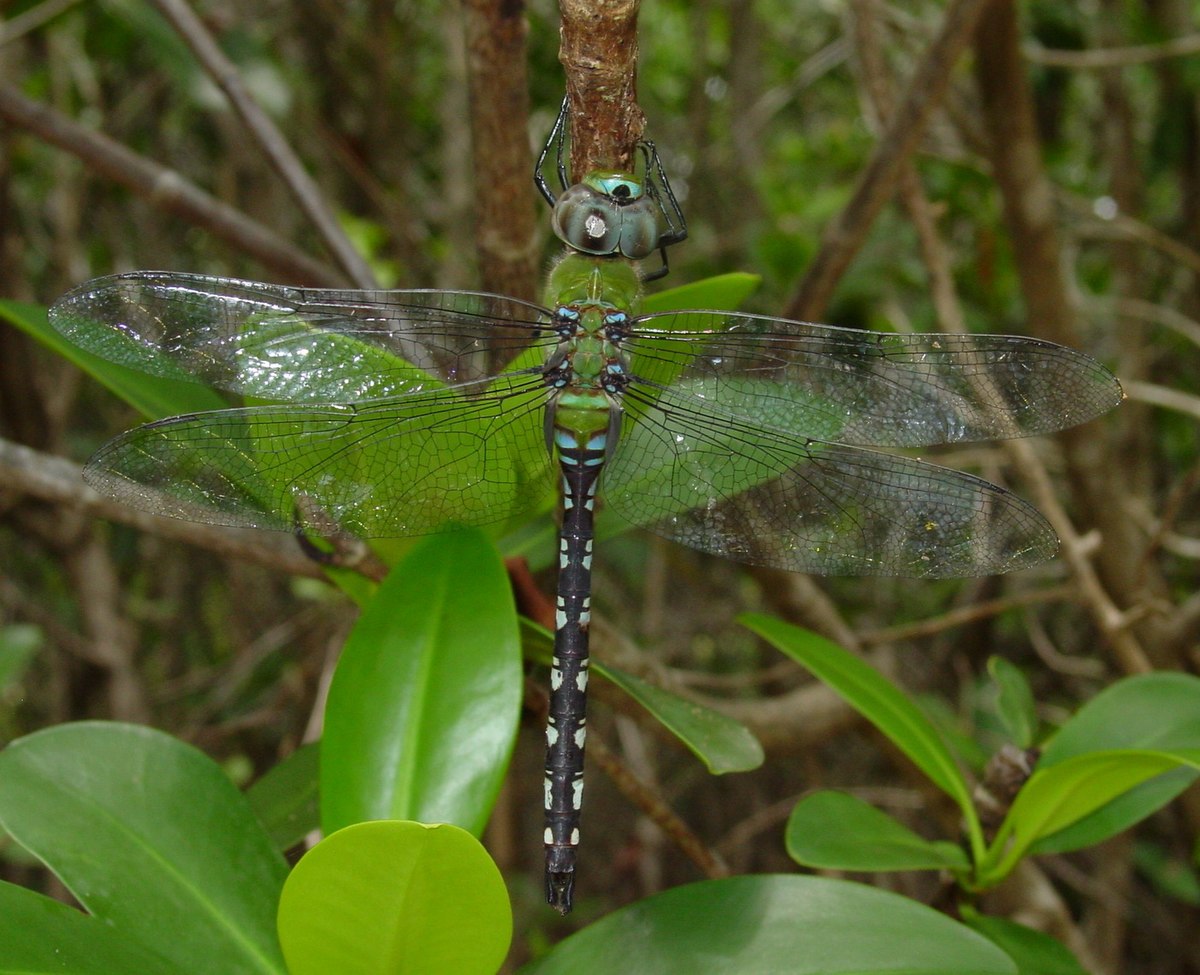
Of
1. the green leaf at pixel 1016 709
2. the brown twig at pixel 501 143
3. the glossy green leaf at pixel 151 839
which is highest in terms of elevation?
the brown twig at pixel 501 143

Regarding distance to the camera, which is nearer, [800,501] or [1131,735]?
[1131,735]

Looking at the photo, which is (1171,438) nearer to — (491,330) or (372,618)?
(491,330)

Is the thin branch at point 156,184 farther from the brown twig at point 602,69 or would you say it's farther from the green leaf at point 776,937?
the green leaf at point 776,937

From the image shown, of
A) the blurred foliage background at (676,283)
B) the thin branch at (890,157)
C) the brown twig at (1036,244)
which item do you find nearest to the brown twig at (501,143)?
the thin branch at (890,157)

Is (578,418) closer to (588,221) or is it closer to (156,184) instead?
(588,221)

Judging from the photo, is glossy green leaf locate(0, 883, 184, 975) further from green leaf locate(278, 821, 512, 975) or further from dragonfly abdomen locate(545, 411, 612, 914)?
dragonfly abdomen locate(545, 411, 612, 914)

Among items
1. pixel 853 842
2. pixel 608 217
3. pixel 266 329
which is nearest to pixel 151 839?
pixel 266 329

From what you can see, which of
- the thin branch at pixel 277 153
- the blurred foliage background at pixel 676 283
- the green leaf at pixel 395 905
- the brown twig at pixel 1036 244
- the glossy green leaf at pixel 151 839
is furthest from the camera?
the blurred foliage background at pixel 676 283

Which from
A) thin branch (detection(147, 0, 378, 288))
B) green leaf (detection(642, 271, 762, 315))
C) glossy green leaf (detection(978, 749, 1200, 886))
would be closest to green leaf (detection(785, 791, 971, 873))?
glossy green leaf (detection(978, 749, 1200, 886))
